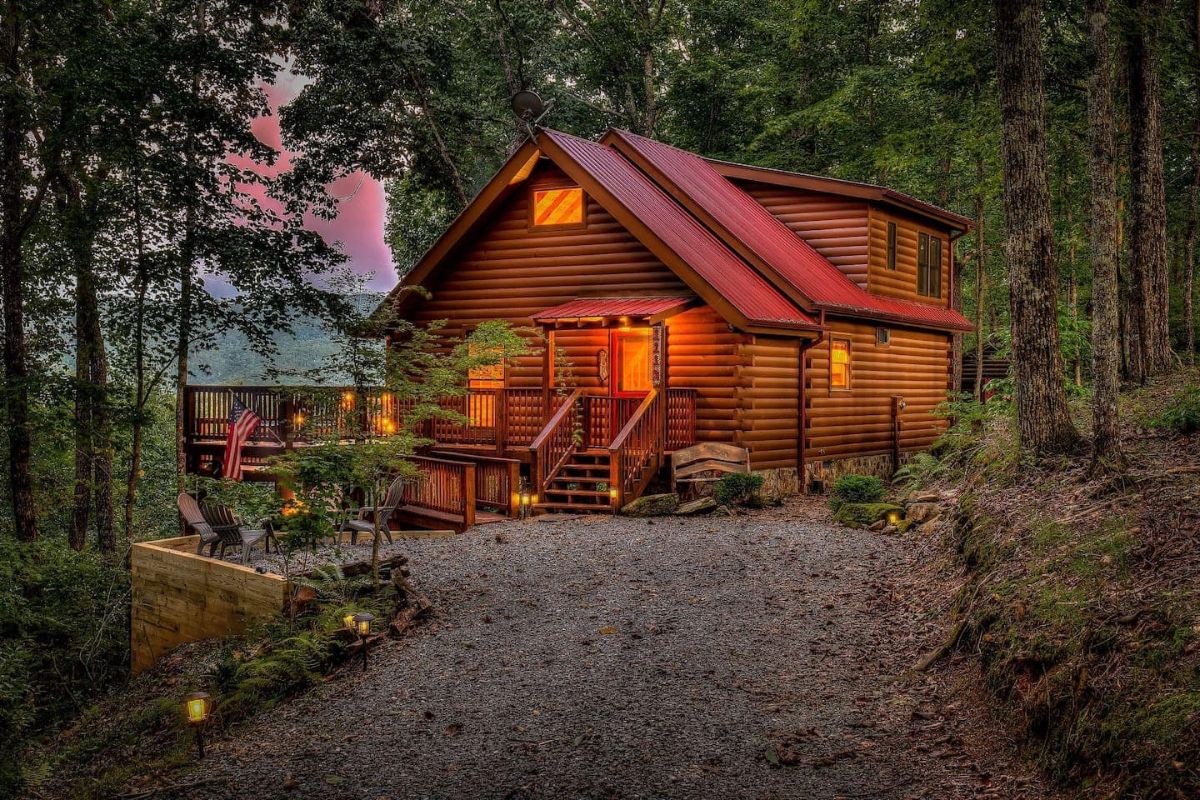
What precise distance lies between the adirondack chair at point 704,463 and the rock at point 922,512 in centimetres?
400

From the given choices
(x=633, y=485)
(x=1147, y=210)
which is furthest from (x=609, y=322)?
(x=1147, y=210)

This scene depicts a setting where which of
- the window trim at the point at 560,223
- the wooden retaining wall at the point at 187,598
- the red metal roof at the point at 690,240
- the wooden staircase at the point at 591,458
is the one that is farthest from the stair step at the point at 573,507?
the window trim at the point at 560,223

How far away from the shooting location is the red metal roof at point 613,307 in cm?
1502

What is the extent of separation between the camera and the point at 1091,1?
8.10 metres

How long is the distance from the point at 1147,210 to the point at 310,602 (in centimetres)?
1216

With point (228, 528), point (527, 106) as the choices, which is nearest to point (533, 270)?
point (527, 106)

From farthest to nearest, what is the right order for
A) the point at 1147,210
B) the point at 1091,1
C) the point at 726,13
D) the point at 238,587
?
the point at 726,13 < the point at 1147,210 < the point at 238,587 < the point at 1091,1

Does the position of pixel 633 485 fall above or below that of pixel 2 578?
above

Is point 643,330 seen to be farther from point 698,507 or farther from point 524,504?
point 524,504

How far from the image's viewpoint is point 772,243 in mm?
18797

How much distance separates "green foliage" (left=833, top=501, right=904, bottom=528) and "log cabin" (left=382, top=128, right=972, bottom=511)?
333cm

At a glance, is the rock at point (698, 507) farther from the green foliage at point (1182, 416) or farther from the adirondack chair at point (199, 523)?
the adirondack chair at point (199, 523)

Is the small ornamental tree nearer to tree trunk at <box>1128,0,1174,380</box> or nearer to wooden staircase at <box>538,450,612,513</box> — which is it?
wooden staircase at <box>538,450,612,513</box>

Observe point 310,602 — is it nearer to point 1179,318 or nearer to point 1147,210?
point 1147,210
